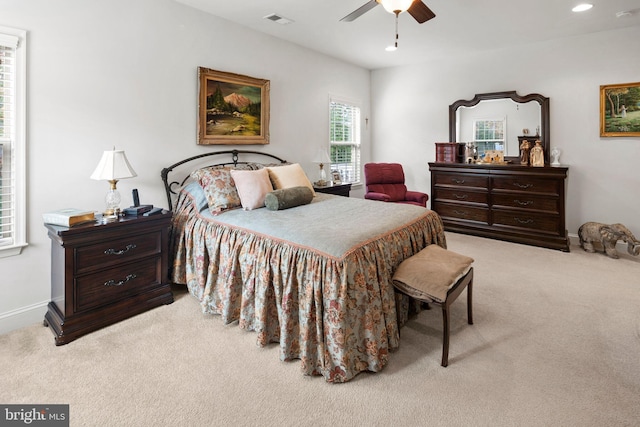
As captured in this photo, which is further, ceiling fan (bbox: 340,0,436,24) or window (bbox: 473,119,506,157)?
window (bbox: 473,119,506,157)

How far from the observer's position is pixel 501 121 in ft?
17.5

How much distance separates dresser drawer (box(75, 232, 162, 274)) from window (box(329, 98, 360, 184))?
11.5ft

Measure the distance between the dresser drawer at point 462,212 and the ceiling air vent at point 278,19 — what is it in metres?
3.40

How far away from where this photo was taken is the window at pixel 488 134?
211 inches

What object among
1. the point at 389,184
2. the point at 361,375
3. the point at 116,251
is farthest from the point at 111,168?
the point at 389,184

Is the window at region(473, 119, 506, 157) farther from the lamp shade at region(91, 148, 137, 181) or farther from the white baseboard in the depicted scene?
the white baseboard

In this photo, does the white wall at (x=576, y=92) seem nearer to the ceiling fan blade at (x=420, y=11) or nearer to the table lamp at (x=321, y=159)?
the table lamp at (x=321, y=159)

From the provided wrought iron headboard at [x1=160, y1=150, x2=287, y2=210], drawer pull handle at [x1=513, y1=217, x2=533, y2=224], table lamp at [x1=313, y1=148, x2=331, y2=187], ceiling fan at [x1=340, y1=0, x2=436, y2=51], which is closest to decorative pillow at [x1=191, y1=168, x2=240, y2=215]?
wrought iron headboard at [x1=160, y1=150, x2=287, y2=210]

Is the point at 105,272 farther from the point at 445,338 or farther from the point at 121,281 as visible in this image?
the point at 445,338

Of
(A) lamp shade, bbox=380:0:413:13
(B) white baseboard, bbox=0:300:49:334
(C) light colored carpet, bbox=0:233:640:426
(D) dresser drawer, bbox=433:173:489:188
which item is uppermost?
(A) lamp shade, bbox=380:0:413:13

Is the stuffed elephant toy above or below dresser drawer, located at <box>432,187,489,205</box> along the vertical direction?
below

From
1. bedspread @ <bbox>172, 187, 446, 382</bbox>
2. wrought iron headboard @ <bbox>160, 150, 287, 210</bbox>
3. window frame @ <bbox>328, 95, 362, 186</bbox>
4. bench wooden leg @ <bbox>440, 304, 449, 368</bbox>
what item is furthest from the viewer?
window frame @ <bbox>328, 95, 362, 186</bbox>

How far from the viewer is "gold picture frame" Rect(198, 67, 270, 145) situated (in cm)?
375

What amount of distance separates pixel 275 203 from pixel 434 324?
1628 mm
